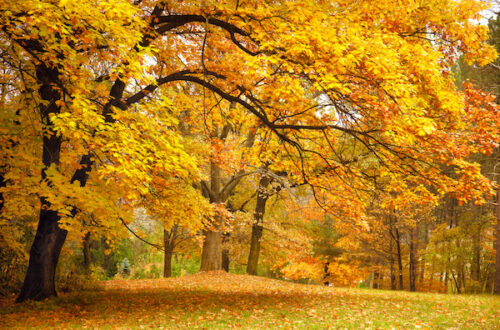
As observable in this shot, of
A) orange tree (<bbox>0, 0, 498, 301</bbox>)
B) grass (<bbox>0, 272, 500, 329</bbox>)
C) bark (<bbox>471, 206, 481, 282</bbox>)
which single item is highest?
orange tree (<bbox>0, 0, 498, 301</bbox>)

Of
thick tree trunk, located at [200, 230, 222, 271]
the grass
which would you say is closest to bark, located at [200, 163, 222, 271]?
thick tree trunk, located at [200, 230, 222, 271]

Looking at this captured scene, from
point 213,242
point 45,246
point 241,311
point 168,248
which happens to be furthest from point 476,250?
point 45,246

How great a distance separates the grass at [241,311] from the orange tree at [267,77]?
1.47 meters

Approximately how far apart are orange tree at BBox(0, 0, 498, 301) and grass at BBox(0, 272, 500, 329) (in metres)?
1.47

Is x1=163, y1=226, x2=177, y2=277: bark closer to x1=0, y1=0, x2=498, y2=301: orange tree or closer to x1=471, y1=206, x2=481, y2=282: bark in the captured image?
x1=0, y1=0, x2=498, y2=301: orange tree

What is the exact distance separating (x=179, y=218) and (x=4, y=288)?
5.03m

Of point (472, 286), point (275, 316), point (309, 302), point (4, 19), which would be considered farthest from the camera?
point (472, 286)

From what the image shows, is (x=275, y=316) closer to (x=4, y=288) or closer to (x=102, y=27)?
(x=102, y=27)

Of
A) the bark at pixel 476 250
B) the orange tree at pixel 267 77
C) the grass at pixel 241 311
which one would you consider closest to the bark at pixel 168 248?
the grass at pixel 241 311

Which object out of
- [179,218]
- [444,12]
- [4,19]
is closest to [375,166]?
[444,12]

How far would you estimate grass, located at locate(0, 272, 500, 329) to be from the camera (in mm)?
6875

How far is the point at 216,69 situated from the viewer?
9188 mm

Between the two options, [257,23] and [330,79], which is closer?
[330,79]

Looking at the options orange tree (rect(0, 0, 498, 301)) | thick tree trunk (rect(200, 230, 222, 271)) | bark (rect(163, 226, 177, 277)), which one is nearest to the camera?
orange tree (rect(0, 0, 498, 301))
